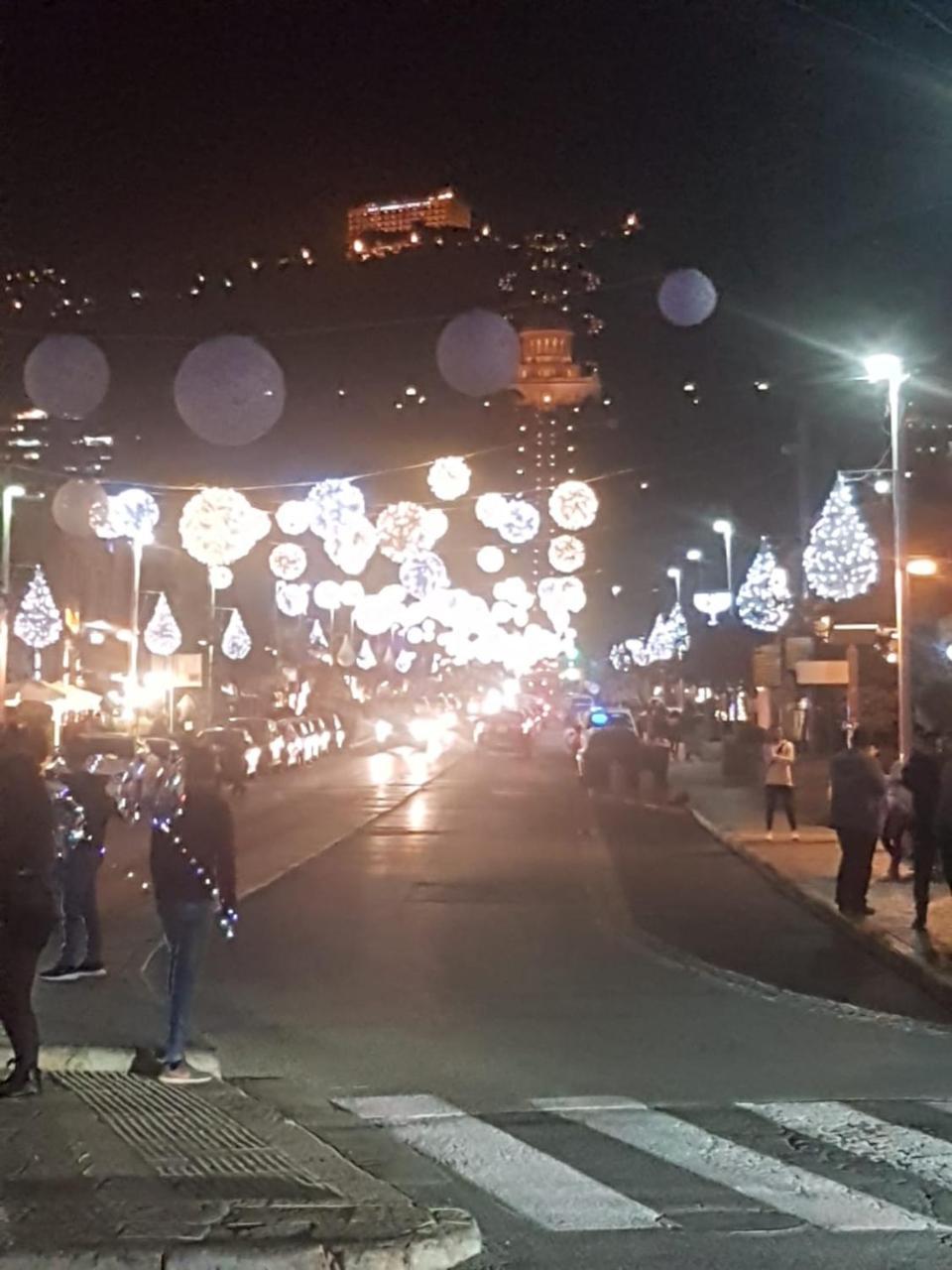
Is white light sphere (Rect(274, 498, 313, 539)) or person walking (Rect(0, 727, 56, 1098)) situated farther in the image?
white light sphere (Rect(274, 498, 313, 539))

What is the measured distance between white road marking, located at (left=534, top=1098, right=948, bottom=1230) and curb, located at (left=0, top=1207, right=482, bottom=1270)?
5.00 ft

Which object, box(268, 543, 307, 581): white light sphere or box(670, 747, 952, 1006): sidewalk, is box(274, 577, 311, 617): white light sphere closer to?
box(268, 543, 307, 581): white light sphere

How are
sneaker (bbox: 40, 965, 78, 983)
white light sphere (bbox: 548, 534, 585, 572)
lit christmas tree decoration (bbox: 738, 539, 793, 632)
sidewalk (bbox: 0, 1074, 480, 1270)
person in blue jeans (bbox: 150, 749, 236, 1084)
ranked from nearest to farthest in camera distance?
sidewalk (bbox: 0, 1074, 480, 1270) < person in blue jeans (bbox: 150, 749, 236, 1084) < sneaker (bbox: 40, 965, 78, 983) < white light sphere (bbox: 548, 534, 585, 572) < lit christmas tree decoration (bbox: 738, 539, 793, 632)

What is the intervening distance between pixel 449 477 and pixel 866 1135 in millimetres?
17681

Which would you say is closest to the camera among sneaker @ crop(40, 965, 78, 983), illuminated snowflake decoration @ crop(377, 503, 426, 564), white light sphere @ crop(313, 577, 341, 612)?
sneaker @ crop(40, 965, 78, 983)

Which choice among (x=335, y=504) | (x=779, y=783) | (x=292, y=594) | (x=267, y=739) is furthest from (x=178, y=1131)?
(x=267, y=739)

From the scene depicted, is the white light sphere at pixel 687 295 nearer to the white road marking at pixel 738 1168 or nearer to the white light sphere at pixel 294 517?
the white light sphere at pixel 294 517

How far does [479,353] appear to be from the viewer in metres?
24.9

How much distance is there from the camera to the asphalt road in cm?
683

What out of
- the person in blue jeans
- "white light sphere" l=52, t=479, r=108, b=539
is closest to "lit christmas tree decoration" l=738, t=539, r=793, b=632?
"white light sphere" l=52, t=479, r=108, b=539

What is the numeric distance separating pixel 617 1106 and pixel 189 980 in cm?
244

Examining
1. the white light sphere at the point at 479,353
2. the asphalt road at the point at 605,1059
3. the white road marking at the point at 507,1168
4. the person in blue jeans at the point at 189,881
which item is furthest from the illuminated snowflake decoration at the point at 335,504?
the white road marking at the point at 507,1168

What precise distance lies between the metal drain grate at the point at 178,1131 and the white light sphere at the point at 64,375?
13415 mm

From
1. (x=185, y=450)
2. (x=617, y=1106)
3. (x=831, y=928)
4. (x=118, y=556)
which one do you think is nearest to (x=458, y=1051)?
(x=617, y=1106)
